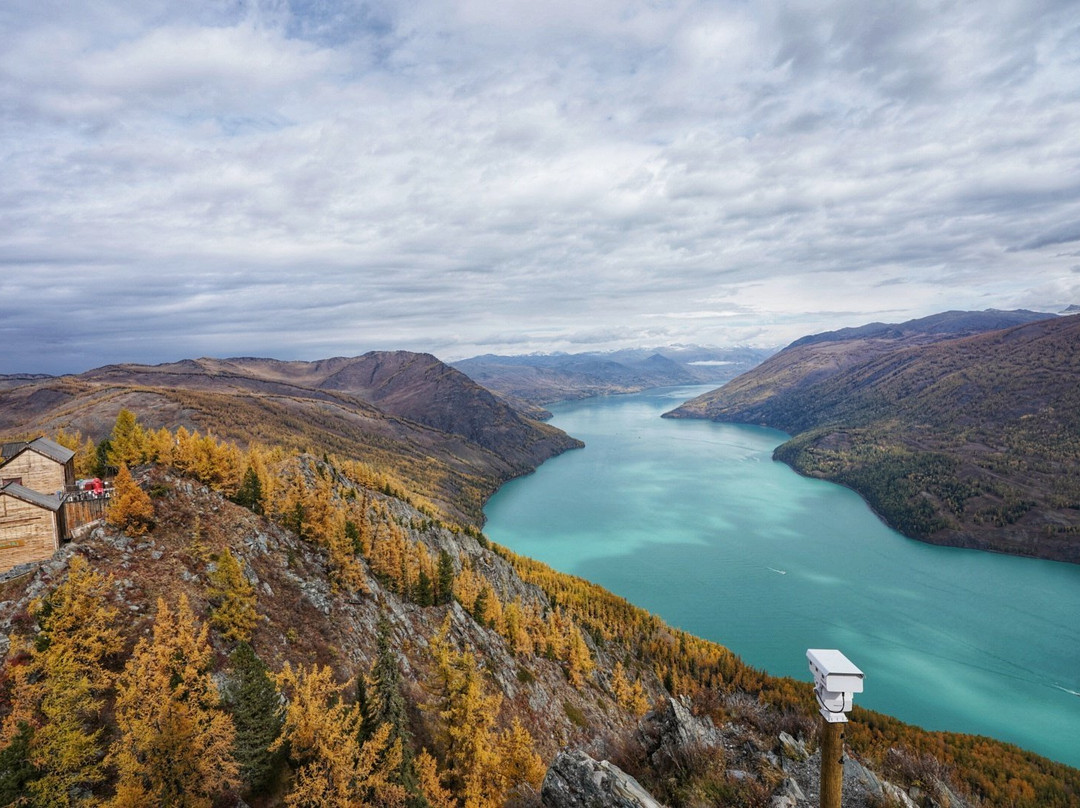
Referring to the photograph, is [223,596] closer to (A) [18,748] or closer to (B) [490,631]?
(A) [18,748]

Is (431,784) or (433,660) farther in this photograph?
(433,660)

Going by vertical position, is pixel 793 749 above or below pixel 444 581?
below

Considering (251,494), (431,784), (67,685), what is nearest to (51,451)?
(251,494)

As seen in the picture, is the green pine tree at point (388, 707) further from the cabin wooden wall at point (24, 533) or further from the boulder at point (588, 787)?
the cabin wooden wall at point (24, 533)

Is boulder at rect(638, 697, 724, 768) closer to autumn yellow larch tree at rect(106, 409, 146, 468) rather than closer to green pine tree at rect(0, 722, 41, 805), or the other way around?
green pine tree at rect(0, 722, 41, 805)

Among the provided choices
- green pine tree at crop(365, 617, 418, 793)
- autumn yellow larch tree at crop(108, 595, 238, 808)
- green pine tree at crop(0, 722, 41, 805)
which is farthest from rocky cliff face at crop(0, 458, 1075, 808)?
green pine tree at crop(365, 617, 418, 793)

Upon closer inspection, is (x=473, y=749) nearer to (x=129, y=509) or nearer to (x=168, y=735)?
(x=168, y=735)
